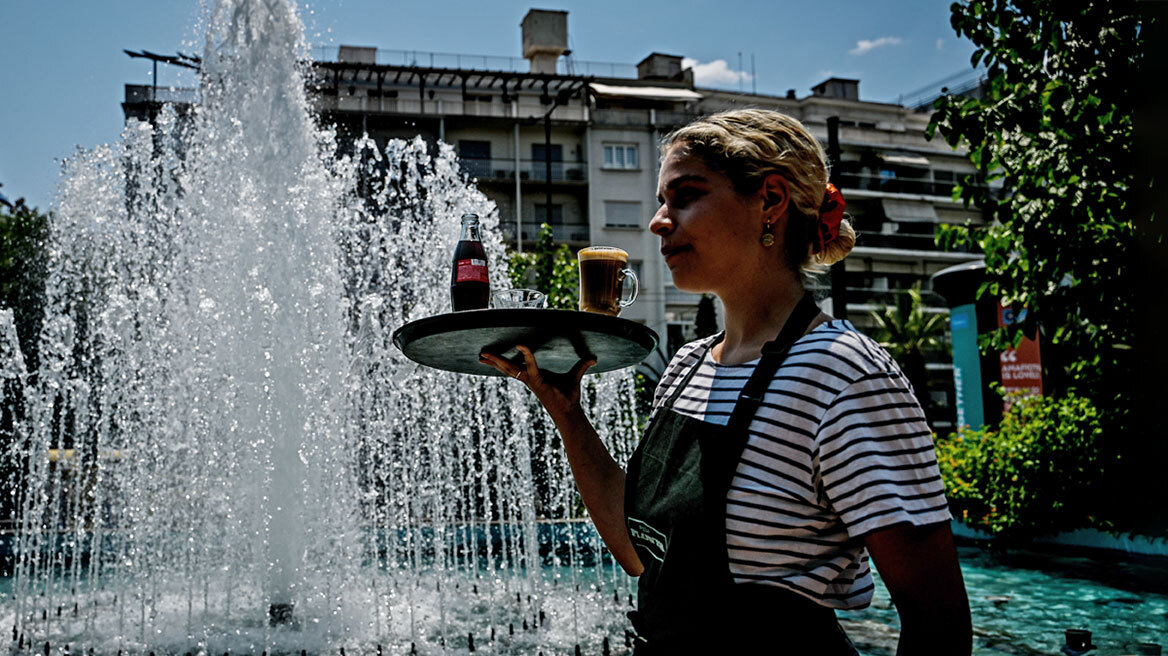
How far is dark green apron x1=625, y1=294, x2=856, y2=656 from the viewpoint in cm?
133

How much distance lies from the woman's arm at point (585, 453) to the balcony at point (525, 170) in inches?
1288

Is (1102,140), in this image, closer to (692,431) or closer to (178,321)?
(692,431)

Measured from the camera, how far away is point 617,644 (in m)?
5.57

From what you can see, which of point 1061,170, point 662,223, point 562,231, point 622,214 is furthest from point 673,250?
point 622,214

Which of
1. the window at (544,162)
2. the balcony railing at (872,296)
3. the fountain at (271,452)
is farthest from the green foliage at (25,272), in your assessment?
the balcony railing at (872,296)

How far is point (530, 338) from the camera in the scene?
1.78 meters

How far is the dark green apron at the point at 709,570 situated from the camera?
1334 millimetres

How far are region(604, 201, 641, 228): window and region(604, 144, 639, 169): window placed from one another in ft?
5.06

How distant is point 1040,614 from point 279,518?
529 cm

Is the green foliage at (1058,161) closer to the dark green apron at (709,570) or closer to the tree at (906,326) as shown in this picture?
the dark green apron at (709,570)

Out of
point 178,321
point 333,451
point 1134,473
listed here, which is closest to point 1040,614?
point 1134,473

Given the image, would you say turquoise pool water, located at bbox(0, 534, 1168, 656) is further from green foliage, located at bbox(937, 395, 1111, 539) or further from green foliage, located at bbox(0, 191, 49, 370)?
green foliage, located at bbox(0, 191, 49, 370)

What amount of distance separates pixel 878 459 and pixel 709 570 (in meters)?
0.30

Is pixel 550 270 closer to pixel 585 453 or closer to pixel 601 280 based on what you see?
pixel 601 280
